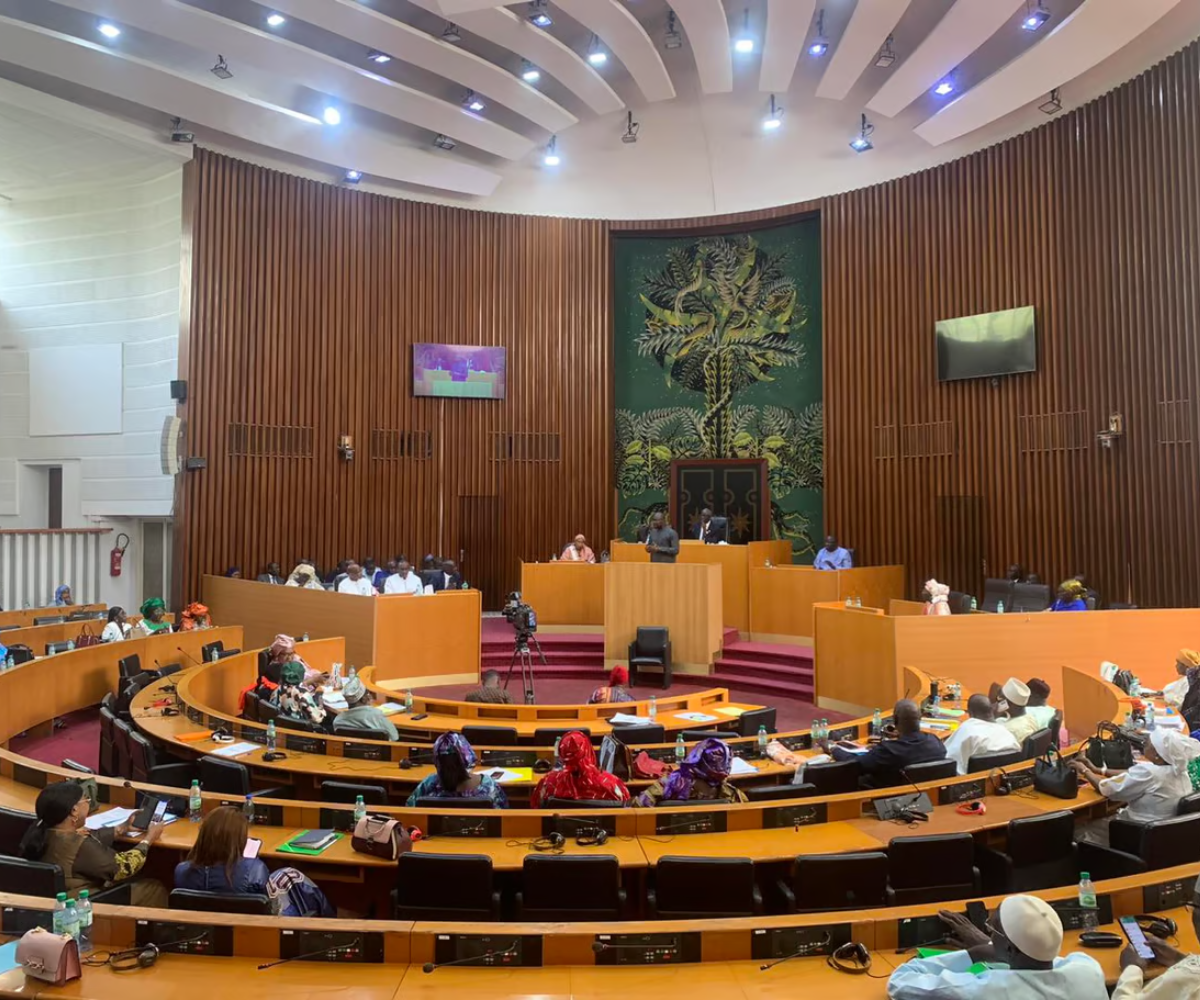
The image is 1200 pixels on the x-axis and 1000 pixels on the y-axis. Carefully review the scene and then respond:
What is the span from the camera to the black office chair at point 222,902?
10.3 feet

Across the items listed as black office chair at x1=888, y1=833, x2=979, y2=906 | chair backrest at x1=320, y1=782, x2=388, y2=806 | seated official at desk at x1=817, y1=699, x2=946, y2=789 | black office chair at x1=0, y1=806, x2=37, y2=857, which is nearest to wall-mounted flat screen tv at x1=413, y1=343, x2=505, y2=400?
chair backrest at x1=320, y1=782, x2=388, y2=806

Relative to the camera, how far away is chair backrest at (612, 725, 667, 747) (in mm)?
5645

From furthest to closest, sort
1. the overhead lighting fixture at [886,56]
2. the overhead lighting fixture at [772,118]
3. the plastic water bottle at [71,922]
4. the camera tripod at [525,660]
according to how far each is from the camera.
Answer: the overhead lighting fixture at [772,118] → the overhead lighting fixture at [886,56] → the camera tripod at [525,660] → the plastic water bottle at [71,922]

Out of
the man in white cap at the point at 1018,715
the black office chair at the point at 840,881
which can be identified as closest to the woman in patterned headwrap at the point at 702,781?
the black office chair at the point at 840,881

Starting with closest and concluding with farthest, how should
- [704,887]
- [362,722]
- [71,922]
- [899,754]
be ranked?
[71,922], [704,887], [899,754], [362,722]

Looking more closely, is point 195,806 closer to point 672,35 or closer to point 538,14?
point 538,14

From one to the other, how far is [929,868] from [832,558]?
30.6ft

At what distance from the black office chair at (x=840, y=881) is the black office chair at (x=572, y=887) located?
0.78 m

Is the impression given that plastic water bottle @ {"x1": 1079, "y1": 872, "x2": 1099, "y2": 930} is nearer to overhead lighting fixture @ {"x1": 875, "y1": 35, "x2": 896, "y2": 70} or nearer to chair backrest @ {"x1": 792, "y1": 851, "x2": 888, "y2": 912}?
chair backrest @ {"x1": 792, "y1": 851, "x2": 888, "y2": 912}

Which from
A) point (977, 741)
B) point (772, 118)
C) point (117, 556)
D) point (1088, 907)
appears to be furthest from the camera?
point (117, 556)

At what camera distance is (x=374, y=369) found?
583 inches

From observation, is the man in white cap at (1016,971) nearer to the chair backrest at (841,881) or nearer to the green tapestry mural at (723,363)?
the chair backrest at (841,881)

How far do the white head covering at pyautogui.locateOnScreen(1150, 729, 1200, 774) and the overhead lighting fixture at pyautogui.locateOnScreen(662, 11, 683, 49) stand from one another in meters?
11.9

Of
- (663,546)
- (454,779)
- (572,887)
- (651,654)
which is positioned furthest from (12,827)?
(663,546)
